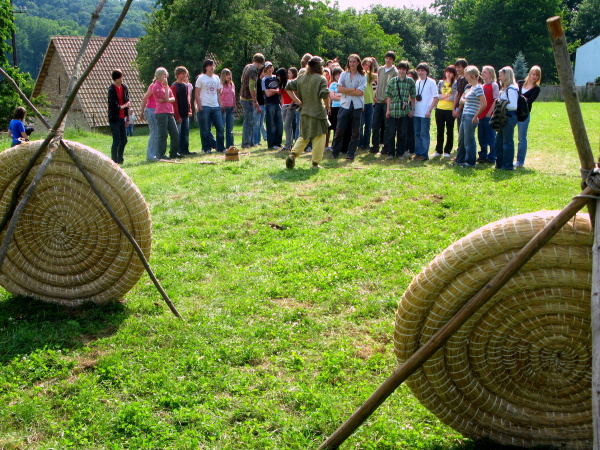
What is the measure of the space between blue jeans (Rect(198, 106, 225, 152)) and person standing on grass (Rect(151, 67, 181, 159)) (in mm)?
928

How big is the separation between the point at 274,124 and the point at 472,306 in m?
12.7

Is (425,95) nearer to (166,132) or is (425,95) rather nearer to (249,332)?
(166,132)

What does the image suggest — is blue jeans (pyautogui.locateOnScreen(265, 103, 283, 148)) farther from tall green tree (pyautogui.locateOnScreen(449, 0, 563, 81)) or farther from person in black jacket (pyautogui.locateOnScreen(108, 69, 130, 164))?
tall green tree (pyautogui.locateOnScreen(449, 0, 563, 81))

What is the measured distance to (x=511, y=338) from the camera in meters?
3.50

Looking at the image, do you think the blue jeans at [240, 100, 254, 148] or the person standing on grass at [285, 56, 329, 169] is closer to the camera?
the person standing on grass at [285, 56, 329, 169]

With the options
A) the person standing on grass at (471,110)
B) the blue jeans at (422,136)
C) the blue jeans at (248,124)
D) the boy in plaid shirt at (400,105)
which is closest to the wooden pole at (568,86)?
the person standing on grass at (471,110)

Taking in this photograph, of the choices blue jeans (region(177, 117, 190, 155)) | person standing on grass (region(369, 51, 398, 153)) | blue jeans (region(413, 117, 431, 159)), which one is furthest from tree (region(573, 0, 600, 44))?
blue jeans (region(177, 117, 190, 155))

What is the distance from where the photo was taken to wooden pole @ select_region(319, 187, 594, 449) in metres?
3.11

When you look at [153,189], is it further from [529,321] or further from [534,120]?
[534,120]

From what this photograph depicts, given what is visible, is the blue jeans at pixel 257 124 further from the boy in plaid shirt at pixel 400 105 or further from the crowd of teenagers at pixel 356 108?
the boy in plaid shirt at pixel 400 105

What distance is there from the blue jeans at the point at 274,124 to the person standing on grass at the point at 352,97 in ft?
8.05

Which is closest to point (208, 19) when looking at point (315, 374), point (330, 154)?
point (330, 154)

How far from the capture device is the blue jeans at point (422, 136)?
1289 centimetres

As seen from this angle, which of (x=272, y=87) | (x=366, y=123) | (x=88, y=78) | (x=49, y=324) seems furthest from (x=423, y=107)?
(x=88, y=78)
